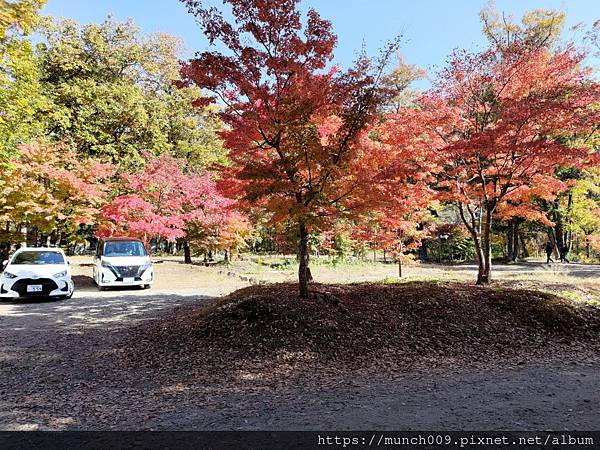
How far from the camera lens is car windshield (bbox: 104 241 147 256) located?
471 inches

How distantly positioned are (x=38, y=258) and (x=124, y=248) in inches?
104

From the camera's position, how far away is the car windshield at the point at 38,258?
963 cm

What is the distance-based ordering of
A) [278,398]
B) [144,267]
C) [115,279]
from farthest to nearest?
[144,267] < [115,279] < [278,398]

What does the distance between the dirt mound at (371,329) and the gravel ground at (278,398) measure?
2.14ft

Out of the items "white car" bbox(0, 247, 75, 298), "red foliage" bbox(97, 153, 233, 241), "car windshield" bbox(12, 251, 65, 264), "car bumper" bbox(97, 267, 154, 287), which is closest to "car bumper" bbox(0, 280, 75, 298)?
"white car" bbox(0, 247, 75, 298)

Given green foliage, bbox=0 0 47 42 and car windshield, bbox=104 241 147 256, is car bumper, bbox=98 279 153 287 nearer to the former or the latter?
car windshield, bbox=104 241 147 256

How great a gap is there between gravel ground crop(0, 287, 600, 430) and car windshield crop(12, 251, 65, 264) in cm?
488

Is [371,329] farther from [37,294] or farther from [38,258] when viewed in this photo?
[38,258]

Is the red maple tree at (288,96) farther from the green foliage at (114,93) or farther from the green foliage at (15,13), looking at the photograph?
the green foliage at (114,93)

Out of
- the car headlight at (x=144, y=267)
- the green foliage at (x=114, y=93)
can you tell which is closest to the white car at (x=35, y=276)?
the car headlight at (x=144, y=267)

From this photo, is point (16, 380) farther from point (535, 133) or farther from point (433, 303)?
point (535, 133)

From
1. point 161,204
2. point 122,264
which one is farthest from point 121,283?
point 161,204

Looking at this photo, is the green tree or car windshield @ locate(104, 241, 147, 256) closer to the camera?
the green tree

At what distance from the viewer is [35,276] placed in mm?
9148
